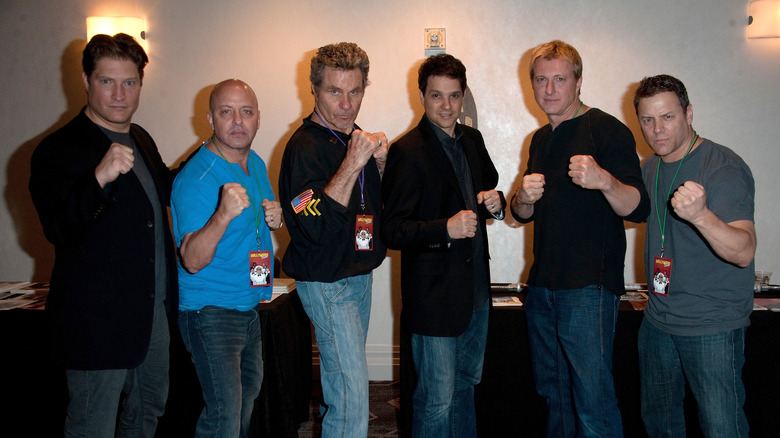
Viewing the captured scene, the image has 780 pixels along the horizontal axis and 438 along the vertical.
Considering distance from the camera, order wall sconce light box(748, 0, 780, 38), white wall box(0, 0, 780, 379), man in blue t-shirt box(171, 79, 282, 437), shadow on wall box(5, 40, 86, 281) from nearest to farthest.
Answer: man in blue t-shirt box(171, 79, 282, 437) → wall sconce light box(748, 0, 780, 38) → white wall box(0, 0, 780, 379) → shadow on wall box(5, 40, 86, 281)

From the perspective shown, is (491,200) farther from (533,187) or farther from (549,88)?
(549,88)

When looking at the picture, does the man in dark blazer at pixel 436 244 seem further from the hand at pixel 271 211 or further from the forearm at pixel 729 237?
the forearm at pixel 729 237

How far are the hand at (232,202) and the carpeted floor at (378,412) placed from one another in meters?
1.69

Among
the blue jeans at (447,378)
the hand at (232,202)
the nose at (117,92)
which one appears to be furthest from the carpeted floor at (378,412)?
the nose at (117,92)

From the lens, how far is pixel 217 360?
6.48 feet

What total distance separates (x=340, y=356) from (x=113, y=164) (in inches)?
38.3

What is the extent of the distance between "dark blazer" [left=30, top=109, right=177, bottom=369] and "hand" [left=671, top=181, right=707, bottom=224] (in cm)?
177

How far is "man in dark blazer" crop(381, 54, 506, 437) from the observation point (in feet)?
7.04

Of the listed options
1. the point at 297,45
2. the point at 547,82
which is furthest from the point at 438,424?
the point at 297,45

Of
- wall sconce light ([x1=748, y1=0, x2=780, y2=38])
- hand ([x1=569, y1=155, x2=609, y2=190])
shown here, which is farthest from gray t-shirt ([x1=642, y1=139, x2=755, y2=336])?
wall sconce light ([x1=748, y1=0, x2=780, y2=38])

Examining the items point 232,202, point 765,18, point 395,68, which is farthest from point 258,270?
point 765,18

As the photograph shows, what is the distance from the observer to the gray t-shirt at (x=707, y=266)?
1984 mm

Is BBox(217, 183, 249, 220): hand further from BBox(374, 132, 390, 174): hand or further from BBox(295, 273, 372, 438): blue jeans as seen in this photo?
BBox(374, 132, 390, 174): hand

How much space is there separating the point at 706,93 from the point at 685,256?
2352mm
